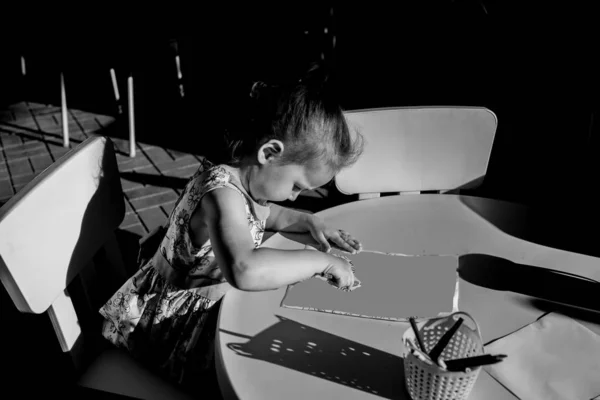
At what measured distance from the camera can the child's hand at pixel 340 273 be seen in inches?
50.4

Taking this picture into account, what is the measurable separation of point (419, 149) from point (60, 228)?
113 cm

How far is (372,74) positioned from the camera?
497 cm

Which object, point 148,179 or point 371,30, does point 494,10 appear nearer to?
point 371,30

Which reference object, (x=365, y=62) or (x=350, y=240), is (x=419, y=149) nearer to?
(x=350, y=240)

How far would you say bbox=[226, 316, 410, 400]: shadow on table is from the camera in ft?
3.37

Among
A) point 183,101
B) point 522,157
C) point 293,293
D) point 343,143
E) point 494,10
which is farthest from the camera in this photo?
point 183,101

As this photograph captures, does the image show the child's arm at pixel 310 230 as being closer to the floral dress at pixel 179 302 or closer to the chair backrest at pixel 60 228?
the floral dress at pixel 179 302

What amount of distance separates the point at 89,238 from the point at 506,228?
114 cm

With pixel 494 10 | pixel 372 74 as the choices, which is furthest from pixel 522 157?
pixel 372 74

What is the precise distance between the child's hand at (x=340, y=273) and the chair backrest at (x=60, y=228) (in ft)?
2.17

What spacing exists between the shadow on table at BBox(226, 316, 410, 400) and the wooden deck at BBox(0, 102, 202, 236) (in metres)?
2.15

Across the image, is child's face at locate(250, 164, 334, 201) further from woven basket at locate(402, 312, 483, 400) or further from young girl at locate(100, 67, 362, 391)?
woven basket at locate(402, 312, 483, 400)

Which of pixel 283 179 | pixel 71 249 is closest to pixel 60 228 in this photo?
pixel 71 249

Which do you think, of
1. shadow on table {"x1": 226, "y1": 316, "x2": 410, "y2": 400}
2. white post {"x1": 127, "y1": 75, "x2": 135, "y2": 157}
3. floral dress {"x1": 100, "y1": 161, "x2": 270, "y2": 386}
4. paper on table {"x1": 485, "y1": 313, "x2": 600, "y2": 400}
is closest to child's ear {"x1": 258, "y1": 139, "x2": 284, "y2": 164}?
floral dress {"x1": 100, "y1": 161, "x2": 270, "y2": 386}
